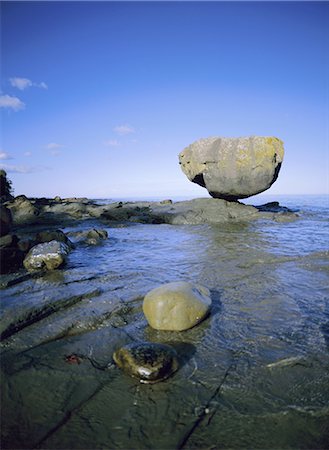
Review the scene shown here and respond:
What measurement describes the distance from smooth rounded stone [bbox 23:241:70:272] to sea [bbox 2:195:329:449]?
0.31 meters

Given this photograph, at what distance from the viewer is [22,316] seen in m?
3.94

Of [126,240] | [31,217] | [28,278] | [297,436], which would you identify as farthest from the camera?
[31,217]

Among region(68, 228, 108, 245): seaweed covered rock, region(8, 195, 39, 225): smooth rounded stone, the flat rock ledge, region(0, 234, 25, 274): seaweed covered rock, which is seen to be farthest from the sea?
region(8, 195, 39, 225): smooth rounded stone

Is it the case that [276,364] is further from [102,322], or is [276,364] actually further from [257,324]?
[102,322]

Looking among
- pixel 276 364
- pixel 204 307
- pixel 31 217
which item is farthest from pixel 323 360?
pixel 31 217

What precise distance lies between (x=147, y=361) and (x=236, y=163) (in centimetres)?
1515

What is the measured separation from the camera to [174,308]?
12.5 feet

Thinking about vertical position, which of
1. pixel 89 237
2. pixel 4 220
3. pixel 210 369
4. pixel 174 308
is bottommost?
pixel 210 369

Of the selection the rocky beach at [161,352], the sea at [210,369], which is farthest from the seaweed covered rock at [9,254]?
the sea at [210,369]

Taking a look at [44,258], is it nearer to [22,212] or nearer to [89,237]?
[89,237]

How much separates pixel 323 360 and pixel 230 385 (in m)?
1.19

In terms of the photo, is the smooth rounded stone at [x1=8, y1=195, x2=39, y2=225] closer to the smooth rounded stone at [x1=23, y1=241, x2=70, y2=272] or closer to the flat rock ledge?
the flat rock ledge

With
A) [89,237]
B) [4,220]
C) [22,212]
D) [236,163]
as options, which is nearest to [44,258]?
[4,220]

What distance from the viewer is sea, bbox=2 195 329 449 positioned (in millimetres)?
2154
